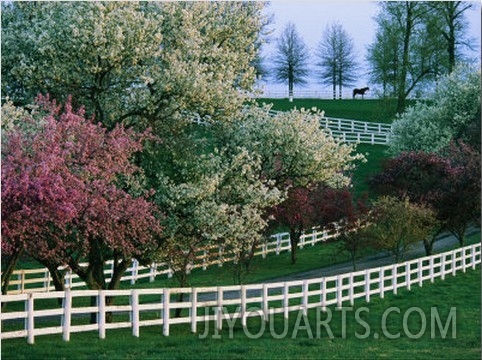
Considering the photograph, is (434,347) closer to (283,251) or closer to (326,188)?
(326,188)

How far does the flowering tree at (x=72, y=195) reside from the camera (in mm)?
21156

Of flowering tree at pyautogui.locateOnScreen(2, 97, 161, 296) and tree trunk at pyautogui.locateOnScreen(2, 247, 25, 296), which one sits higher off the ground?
flowering tree at pyautogui.locateOnScreen(2, 97, 161, 296)

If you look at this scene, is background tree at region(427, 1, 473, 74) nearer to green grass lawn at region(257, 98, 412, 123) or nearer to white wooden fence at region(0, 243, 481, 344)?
green grass lawn at region(257, 98, 412, 123)

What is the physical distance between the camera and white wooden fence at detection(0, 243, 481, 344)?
21.2m

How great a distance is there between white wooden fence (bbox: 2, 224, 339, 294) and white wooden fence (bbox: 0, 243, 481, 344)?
0.86m

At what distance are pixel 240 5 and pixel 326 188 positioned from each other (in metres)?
13.6

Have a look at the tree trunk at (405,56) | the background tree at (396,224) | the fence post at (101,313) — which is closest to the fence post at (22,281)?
the fence post at (101,313)

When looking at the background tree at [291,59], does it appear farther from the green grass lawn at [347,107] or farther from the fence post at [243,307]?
the fence post at [243,307]

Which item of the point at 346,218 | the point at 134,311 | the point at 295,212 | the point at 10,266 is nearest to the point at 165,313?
the point at 134,311

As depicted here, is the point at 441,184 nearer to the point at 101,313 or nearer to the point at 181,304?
the point at 181,304

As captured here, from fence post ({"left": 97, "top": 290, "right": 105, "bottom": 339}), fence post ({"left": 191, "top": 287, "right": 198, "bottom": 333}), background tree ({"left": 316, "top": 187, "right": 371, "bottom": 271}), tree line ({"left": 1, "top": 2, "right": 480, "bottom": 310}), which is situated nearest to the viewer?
fence post ({"left": 97, "top": 290, "right": 105, "bottom": 339})

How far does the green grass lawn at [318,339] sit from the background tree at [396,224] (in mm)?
5939

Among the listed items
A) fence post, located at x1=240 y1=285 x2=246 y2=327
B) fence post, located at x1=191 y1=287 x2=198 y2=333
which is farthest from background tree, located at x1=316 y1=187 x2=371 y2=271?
fence post, located at x1=191 y1=287 x2=198 y2=333

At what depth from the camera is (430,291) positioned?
110 feet
